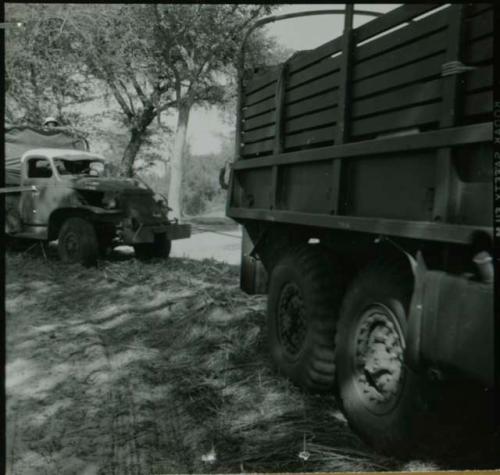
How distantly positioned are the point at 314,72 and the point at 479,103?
1.39m

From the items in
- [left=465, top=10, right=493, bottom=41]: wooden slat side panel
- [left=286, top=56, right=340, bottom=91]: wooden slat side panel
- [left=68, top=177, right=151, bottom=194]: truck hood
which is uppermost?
[left=286, top=56, right=340, bottom=91]: wooden slat side panel


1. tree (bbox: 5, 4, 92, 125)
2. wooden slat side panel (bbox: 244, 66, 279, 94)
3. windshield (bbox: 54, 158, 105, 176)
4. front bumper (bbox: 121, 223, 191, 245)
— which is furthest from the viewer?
windshield (bbox: 54, 158, 105, 176)

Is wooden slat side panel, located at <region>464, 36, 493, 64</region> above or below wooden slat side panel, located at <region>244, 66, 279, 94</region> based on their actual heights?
below

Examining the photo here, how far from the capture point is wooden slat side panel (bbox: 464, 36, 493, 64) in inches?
82.0

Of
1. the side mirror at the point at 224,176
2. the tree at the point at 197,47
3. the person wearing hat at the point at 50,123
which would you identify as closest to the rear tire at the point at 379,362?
the tree at the point at 197,47

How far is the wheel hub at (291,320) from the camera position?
364cm

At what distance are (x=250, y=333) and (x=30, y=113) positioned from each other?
85.3 inches

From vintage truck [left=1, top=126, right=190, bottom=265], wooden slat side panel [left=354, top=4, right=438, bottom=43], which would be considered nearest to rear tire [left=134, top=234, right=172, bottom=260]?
vintage truck [left=1, top=126, right=190, bottom=265]

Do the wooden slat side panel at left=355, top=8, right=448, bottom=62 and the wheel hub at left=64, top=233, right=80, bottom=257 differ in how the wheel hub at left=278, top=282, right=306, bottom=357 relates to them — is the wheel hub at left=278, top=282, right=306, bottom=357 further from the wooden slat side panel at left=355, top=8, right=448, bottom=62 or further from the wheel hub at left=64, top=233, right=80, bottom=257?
the wheel hub at left=64, top=233, right=80, bottom=257

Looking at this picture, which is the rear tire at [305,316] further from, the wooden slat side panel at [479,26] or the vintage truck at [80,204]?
the vintage truck at [80,204]

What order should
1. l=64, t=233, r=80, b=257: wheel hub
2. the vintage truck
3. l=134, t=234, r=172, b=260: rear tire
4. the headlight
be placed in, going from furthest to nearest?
l=134, t=234, r=172, b=260: rear tire
the headlight
the vintage truck
l=64, t=233, r=80, b=257: wheel hub

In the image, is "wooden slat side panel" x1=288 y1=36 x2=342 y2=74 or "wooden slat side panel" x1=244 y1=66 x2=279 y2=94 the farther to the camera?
"wooden slat side panel" x1=244 y1=66 x2=279 y2=94

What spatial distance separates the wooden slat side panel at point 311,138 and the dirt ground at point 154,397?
138cm

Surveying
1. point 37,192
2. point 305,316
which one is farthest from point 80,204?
point 305,316
